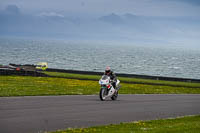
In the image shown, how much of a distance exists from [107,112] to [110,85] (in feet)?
15.5

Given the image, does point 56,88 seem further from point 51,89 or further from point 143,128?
point 143,128

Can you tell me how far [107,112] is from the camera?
1669cm

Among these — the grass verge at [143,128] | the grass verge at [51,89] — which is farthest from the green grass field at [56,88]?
the grass verge at [143,128]

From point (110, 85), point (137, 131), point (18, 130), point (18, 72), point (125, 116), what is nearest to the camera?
point (18, 130)

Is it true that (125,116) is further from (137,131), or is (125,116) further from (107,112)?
(137,131)

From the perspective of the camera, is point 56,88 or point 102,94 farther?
point 56,88

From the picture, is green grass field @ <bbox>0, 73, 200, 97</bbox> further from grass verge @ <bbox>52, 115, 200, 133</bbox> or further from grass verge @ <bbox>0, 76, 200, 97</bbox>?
grass verge @ <bbox>52, 115, 200, 133</bbox>

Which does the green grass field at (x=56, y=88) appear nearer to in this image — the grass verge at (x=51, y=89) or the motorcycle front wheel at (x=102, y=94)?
the grass verge at (x=51, y=89)

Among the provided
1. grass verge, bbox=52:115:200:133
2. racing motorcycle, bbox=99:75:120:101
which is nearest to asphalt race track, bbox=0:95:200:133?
grass verge, bbox=52:115:200:133

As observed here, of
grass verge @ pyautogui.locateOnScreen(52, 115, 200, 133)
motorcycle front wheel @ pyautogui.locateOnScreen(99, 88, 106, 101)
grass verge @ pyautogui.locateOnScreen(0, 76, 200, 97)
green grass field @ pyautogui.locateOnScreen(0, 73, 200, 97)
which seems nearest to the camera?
grass verge @ pyautogui.locateOnScreen(52, 115, 200, 133)

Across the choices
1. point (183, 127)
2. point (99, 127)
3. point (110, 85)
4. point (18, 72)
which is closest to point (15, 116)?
point (99, 127)

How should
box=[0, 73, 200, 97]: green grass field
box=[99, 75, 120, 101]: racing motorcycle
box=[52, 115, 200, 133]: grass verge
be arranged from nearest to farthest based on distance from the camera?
box=[52, 115, 200, 133]: grass verge
box=[99, 75, 120, 101]: racing motorcycle
box=[0, 73, 200, 97]: green grass field

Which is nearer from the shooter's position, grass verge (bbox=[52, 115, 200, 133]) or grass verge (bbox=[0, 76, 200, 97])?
grass verge (bbox=[52, 115, 200, 133])

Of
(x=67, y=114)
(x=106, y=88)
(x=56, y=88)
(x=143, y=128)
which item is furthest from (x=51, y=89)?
(x=143, y=128)
